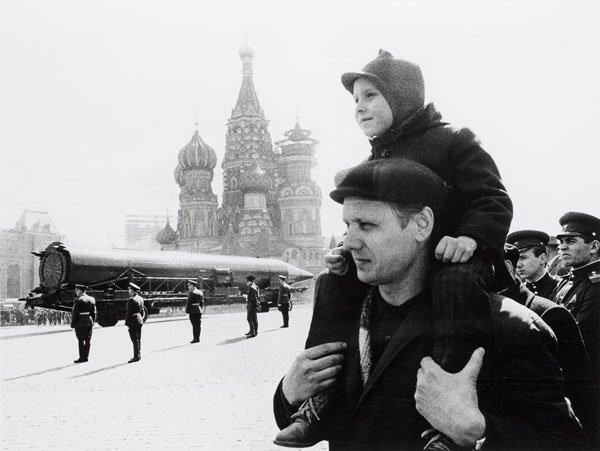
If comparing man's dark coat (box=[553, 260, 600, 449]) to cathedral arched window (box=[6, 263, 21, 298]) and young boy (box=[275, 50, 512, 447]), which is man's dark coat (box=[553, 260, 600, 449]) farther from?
cathedral arched window (box=[6, 263, 21, 298])

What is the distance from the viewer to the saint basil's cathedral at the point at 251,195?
70062mm

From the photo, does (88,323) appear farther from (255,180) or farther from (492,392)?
(255,180)

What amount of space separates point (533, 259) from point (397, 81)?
435 centimetres

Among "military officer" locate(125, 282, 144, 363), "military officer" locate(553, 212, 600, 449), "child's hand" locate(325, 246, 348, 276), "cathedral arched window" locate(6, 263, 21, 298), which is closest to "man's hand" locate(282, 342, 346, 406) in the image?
"child's hand" locate(325, 246, 348, 276)

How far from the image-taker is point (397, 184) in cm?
162

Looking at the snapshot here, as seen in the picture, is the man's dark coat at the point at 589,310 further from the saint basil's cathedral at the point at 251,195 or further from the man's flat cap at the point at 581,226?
the saint basil's cathedral at the point at 251,195

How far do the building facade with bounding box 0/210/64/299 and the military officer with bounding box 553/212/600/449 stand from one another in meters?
50.6

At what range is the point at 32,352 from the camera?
47.2ft

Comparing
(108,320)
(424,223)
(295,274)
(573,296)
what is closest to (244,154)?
(295,274)

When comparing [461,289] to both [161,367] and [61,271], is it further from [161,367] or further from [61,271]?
[61,271]

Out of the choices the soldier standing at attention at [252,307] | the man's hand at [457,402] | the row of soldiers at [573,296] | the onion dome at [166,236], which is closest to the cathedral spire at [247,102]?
the onion dome at [166,236]

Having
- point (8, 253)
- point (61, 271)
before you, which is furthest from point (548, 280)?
point (8, 253)

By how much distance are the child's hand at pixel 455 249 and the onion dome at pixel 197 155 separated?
7711cm

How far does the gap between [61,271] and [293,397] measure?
74.7ft
